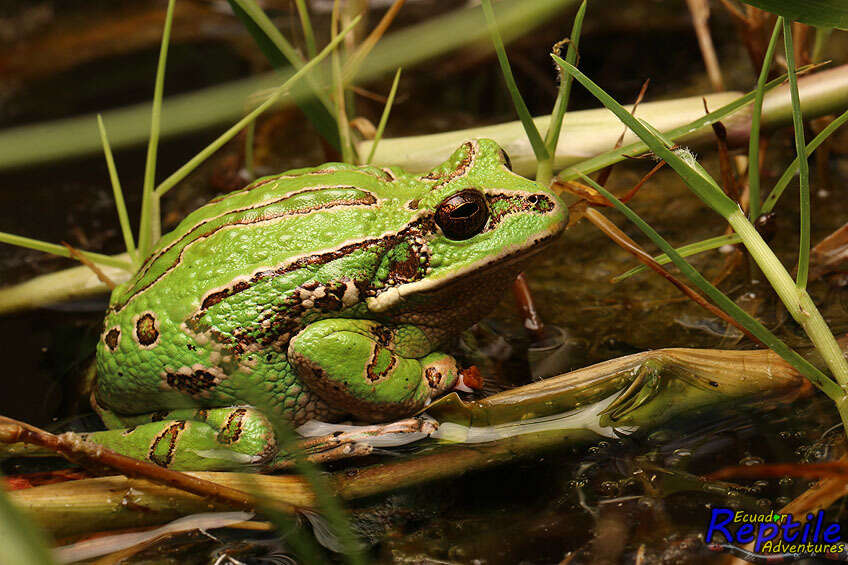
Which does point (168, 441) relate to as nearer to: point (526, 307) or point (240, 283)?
point (240, 283)

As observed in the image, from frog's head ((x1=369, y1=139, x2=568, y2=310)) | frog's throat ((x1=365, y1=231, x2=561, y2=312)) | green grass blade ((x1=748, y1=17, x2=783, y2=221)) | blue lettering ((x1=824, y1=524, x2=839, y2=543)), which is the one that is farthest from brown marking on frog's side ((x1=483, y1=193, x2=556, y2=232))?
blue lettering ((x1=824, y1=524, x2=839, y2=543))

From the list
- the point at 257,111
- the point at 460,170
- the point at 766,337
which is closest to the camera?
the point at 766,337

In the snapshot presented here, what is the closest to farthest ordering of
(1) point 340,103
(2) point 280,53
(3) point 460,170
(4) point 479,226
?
(4) point 479,226
(3) point 460,170
(2) point 280,53
(1) point 340,103

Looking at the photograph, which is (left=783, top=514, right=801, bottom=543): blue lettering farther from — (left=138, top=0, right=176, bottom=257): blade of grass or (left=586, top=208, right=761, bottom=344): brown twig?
(left=138, top=0, right=176, bottom=257): blade of grass

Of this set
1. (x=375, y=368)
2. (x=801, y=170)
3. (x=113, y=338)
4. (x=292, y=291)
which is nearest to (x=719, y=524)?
(x=801, y=170)

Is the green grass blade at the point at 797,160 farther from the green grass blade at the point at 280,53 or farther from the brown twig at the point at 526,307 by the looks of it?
the green grass blade at the point at 280,53

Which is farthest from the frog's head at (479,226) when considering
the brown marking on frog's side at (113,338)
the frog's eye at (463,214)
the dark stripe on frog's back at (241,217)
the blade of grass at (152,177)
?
the blade of grass at (152,177)
